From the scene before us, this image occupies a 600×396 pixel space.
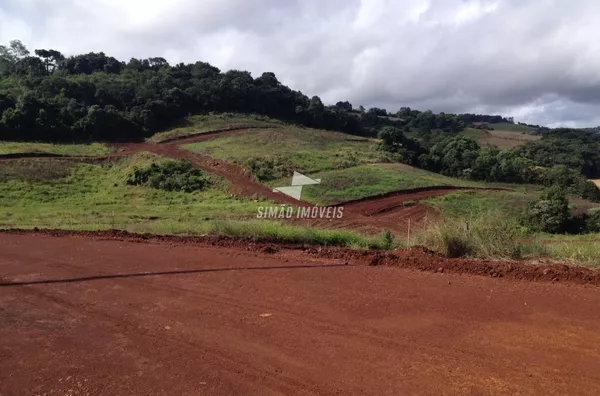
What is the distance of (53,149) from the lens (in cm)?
3844

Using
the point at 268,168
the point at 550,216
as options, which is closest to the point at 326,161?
the point at 268,168

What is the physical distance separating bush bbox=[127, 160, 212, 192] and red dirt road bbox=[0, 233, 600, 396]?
23.3 metres

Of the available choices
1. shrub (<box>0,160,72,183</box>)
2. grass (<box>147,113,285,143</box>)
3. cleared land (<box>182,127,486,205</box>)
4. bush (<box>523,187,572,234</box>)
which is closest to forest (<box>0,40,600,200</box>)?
grass (<box>147,113,285,143</box>)

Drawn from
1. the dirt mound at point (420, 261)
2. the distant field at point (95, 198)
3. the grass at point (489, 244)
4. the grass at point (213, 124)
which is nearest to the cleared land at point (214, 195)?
the distant field at point (95, 198)

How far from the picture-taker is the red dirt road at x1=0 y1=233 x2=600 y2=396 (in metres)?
4.11

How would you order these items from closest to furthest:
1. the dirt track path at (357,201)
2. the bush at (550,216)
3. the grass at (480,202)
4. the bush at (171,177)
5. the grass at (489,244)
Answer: the grass at (489,244)
the dirt track path at (357,201)
the bush at (550,216)
the grass at (480,202)
the bush at (171,177)

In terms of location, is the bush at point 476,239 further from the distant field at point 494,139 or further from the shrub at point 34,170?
the distant field at point 494,139

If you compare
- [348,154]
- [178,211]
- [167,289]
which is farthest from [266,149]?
[167,289]

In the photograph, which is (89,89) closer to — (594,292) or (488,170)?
(488,170)

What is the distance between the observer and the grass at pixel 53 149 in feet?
120

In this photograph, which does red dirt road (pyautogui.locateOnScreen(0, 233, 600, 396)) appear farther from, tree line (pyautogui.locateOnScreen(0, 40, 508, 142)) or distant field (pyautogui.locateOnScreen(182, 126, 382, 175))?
tree line (pyautogui.locateOnScreen(0, 40, 508, 142))

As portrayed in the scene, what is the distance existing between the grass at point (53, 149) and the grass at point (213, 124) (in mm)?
6393

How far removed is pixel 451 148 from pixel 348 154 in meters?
16.7

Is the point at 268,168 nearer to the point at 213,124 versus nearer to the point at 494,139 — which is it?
the point at 213,124
